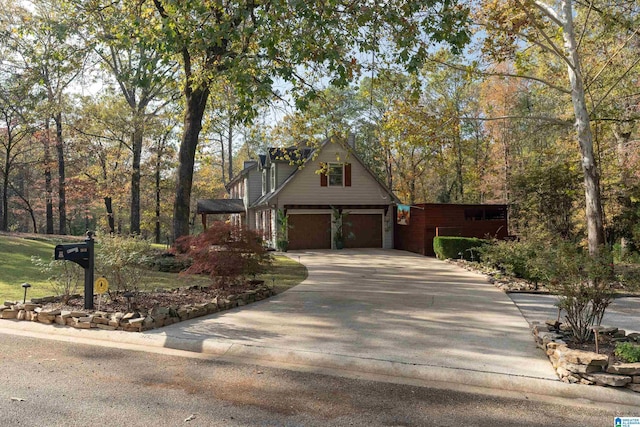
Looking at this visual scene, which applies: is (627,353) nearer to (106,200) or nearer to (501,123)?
(501,123)

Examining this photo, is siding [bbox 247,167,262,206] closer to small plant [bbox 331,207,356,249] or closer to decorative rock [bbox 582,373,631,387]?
small plant [bbox 331,207,356,249]

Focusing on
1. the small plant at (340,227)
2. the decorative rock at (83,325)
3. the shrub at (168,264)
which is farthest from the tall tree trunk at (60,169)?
the decorative rock at (83,325)

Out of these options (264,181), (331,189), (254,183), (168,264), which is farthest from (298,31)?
(254,183)

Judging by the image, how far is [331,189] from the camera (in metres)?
23.4

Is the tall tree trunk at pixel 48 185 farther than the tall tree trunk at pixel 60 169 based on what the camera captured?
Yes

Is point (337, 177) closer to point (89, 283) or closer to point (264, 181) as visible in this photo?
point (264, 181)

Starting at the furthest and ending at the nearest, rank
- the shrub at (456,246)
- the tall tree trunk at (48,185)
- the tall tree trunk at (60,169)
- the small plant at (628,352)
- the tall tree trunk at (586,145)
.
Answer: the tall tree trunk at (48,185) < the tall tree trunk at (60,169) < the shrub at (456,246) < the tall tree trunk at (586,145) < the small plant at (628,352)

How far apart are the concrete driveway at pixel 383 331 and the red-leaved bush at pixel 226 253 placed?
84cm

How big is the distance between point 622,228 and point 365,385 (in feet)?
51.7

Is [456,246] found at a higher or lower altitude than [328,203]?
lower

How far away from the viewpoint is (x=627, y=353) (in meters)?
4.38

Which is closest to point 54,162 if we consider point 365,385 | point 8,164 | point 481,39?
point 8,164

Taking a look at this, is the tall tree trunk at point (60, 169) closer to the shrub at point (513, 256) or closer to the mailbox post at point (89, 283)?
the mailbox post at point (89, 283)

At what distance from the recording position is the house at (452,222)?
19969mm
